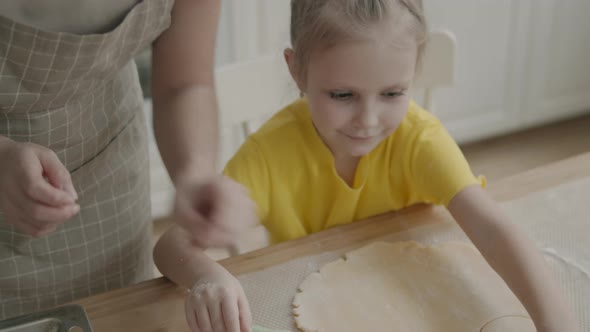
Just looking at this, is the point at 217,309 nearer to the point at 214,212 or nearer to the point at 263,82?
the point at 214,212

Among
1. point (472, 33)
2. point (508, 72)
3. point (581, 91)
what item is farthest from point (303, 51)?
point (581, 91)

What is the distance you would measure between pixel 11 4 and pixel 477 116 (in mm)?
2055

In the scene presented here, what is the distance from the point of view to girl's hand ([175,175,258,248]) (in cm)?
70

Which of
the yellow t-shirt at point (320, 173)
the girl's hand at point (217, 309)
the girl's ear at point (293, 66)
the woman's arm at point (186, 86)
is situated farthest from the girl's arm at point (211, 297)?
the girl's ear at point (293, 66)

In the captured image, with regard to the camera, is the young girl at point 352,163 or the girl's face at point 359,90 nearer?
the young girl at point 352,163

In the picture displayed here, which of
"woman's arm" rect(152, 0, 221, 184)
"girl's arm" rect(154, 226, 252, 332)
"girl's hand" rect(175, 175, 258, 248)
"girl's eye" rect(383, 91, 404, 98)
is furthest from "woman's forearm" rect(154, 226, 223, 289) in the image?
"girl's eye" rect(383, 91, 404, 98)

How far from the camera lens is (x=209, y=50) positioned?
3.34ft

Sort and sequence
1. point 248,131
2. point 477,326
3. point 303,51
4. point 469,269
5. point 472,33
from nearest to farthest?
point 477,326 < point 469,269 < point 303,51 < point 248,131 < point 472,33

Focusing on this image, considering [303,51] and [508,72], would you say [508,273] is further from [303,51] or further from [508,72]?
[508,72]

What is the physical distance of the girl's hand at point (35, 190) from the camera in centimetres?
67

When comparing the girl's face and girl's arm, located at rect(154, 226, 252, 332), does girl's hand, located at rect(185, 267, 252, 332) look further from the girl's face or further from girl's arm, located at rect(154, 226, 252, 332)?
the girl's face

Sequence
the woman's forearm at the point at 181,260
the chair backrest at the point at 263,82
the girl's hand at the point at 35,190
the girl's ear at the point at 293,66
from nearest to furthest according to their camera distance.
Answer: the girl's hand at the point at 35,190, the woman's forearm at the point at 181,260, the girl's ear at the point at 293,66, the chair backrest at the point at 263,82

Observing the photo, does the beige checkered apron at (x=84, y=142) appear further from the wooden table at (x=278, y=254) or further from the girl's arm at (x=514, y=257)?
the girl's arm at (x=514, y=257)

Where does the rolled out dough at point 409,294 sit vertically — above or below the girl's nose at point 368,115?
below
